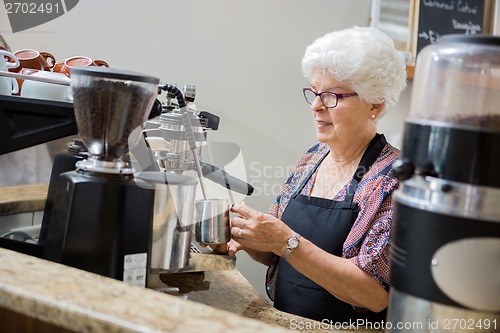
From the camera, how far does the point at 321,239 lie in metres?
1.94

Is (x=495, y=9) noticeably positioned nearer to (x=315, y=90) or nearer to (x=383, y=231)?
(x=315, y=90)

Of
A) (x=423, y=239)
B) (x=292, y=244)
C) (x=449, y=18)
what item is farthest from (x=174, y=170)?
(x=449, y=18)

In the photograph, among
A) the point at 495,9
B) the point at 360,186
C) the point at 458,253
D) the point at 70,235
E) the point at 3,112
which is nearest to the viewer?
the point at 458,253

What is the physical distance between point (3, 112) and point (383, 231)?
3.34 ft

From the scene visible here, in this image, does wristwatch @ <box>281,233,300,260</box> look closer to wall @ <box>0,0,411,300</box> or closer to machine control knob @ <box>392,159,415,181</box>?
wall @ <box>0,0,411,300</box>

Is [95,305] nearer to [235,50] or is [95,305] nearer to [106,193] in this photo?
[106,193]

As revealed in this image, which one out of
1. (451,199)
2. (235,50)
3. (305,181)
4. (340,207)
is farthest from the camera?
(235,50)

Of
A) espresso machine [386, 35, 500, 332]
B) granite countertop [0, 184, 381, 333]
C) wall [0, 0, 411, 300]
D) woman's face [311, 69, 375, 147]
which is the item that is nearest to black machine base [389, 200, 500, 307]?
espresso machine [386, 35, 500, 332]

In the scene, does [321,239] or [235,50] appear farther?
[235,50]

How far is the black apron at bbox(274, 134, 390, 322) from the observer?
1873 millimetres

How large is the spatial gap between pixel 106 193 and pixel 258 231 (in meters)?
0.73

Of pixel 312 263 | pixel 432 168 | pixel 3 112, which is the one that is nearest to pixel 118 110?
pixel 3 112

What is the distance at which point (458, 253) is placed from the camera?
0.73 meters

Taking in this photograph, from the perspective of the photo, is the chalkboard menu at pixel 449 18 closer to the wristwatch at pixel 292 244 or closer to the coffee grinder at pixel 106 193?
the wristwatch at pixel 292 244
